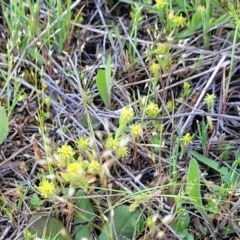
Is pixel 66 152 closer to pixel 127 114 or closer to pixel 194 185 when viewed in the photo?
pixel 127 114

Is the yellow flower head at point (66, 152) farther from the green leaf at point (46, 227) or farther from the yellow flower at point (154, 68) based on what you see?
the yellow flower at point (154, 68)

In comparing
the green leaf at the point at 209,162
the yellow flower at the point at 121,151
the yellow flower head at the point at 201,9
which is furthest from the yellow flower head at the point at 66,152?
the yellow flower head at the point at 201,9

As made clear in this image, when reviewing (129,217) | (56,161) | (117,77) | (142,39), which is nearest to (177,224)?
(129,217)

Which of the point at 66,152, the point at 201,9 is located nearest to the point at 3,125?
the point at 66,152

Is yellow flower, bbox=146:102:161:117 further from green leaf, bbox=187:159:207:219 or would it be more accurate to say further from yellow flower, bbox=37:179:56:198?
yellow flower, bbox=37:179:56:198

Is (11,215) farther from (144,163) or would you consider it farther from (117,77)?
(117,77)

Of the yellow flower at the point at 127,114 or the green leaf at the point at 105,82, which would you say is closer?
the yellow flower at the point at 127,114
